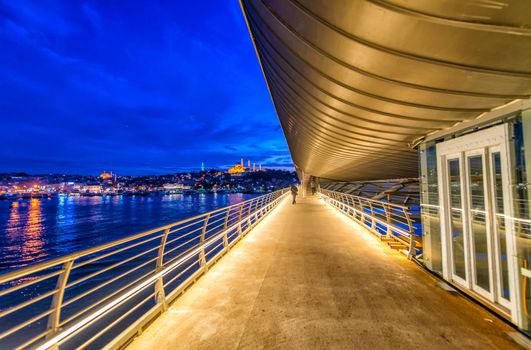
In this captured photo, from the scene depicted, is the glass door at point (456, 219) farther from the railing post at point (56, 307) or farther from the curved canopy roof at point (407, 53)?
the railing post at point (56, 307)

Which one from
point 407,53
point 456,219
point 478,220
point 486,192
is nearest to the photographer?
point 407,53

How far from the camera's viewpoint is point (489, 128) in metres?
3.32

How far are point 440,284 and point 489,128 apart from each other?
2578 millimetres

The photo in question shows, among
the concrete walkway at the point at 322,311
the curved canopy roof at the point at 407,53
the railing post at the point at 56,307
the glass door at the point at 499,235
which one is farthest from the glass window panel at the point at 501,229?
the railing post at the point at 56,307

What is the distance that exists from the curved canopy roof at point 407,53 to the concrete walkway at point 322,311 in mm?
2790

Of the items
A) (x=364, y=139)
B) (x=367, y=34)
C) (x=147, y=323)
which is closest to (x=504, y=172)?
(x=367, y=34)

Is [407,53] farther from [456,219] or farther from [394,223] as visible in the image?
[394,223]

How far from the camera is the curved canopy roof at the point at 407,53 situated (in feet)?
7.30

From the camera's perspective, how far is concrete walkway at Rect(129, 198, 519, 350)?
264cm

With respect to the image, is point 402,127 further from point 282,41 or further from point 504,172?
point 282,41

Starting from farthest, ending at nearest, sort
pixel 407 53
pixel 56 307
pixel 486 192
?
pixel 486 192
pixel 407 53
pixel 56 307

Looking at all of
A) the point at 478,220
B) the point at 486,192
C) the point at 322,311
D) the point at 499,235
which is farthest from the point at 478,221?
the point at 322,311

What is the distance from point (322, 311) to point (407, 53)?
134 inches

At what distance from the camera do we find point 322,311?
3.22m
